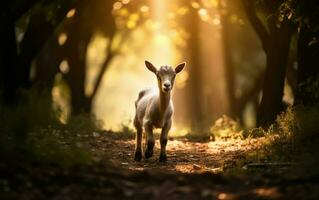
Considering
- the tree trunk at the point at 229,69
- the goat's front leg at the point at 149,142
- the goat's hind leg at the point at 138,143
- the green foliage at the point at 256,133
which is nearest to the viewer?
the goat's front leg at the point at 149,142

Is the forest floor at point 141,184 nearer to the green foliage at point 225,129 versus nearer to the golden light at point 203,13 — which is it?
the green foliage at point 225,129

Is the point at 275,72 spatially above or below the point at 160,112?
above

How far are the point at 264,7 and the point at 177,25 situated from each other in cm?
1445

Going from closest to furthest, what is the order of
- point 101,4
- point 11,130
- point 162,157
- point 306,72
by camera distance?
point 11,130 < point 162,157 < point 306,72 < point 101,4

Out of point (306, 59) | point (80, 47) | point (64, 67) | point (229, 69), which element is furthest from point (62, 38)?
point (306, 59)

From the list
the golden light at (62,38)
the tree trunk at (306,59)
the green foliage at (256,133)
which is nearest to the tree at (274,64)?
the green foliage at (256,133)

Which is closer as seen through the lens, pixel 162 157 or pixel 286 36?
pixel 162 157

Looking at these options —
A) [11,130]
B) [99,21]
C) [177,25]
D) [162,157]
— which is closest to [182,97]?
[177,25]

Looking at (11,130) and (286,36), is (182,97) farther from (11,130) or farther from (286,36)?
(11,130)

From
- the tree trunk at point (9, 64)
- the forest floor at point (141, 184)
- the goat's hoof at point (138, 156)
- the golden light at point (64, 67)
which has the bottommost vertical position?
the forest floor at point (141, 184)

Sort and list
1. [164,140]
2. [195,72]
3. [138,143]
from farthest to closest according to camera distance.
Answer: [195,72] < [138,143] < [164,140]

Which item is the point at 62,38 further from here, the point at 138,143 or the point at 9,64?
the point at 138,143

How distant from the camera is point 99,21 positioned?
2830 cm

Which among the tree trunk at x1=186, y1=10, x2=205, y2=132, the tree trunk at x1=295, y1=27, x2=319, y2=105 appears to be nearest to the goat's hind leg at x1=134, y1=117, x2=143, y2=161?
the tree trunk at x1=295, y1=27, x2=319, y2=105
